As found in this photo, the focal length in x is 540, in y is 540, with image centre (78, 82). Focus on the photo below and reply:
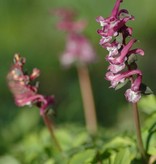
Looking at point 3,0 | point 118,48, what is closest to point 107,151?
point 118,48

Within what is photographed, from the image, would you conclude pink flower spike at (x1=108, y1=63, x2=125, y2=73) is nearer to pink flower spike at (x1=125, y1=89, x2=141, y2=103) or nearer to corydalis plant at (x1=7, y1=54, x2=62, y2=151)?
pink flower spike at (x1=125, y1=89, x2=141, y2=103)

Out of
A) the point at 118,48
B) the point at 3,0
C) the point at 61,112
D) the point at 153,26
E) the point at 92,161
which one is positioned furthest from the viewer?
the point at 3,0

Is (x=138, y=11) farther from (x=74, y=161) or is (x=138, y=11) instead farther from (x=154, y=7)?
(x=74, y=161)

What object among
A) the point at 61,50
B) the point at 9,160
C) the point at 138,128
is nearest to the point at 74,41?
the point at 9,160

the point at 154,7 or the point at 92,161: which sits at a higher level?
the point at 92,161

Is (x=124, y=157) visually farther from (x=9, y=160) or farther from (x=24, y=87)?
(x=9, y=160)

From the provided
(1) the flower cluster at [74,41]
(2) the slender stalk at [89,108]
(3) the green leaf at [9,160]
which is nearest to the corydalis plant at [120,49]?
(3) the green leaf at [9,160]
